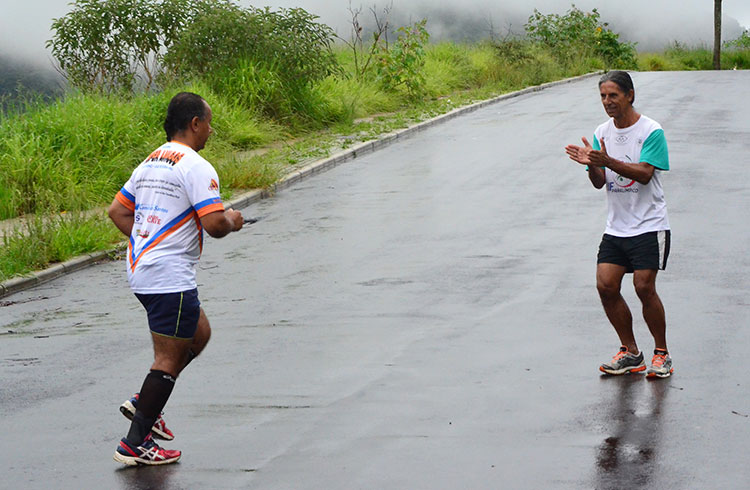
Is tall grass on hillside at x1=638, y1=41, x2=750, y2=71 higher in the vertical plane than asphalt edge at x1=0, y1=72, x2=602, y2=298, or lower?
lower

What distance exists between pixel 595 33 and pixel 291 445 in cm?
4175

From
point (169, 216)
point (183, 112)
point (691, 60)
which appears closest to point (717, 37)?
point (691, 60)

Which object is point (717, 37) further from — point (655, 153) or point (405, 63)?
point (655, 153)

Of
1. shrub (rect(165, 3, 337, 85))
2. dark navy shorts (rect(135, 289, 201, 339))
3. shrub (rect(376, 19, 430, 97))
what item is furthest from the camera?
shrub (rect(376, 19, 430, 97))

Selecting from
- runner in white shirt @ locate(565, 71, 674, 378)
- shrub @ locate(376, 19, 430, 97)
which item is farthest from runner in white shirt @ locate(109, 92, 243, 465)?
shrub @ locate(376, 19, 430, 97)

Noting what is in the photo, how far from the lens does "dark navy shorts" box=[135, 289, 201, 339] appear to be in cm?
574

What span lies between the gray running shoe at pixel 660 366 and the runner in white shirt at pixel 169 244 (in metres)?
2.88

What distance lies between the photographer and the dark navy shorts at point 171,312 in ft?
18.8

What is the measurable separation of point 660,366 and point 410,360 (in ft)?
5.32

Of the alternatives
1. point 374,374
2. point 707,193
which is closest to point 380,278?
point 374,374

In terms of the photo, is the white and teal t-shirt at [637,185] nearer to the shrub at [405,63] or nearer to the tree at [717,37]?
the shrub at [405,63]

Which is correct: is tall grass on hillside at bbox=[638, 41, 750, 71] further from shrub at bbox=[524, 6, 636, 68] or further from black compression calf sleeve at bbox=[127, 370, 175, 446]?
black compression calf sleeve at bbox=[127, 370, 175, 446]

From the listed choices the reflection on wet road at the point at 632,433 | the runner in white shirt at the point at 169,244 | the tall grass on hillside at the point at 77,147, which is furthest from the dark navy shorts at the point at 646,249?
the tall grass on hillside at the point at 77,147

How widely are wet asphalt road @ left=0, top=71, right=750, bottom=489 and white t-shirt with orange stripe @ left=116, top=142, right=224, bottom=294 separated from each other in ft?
3.16
